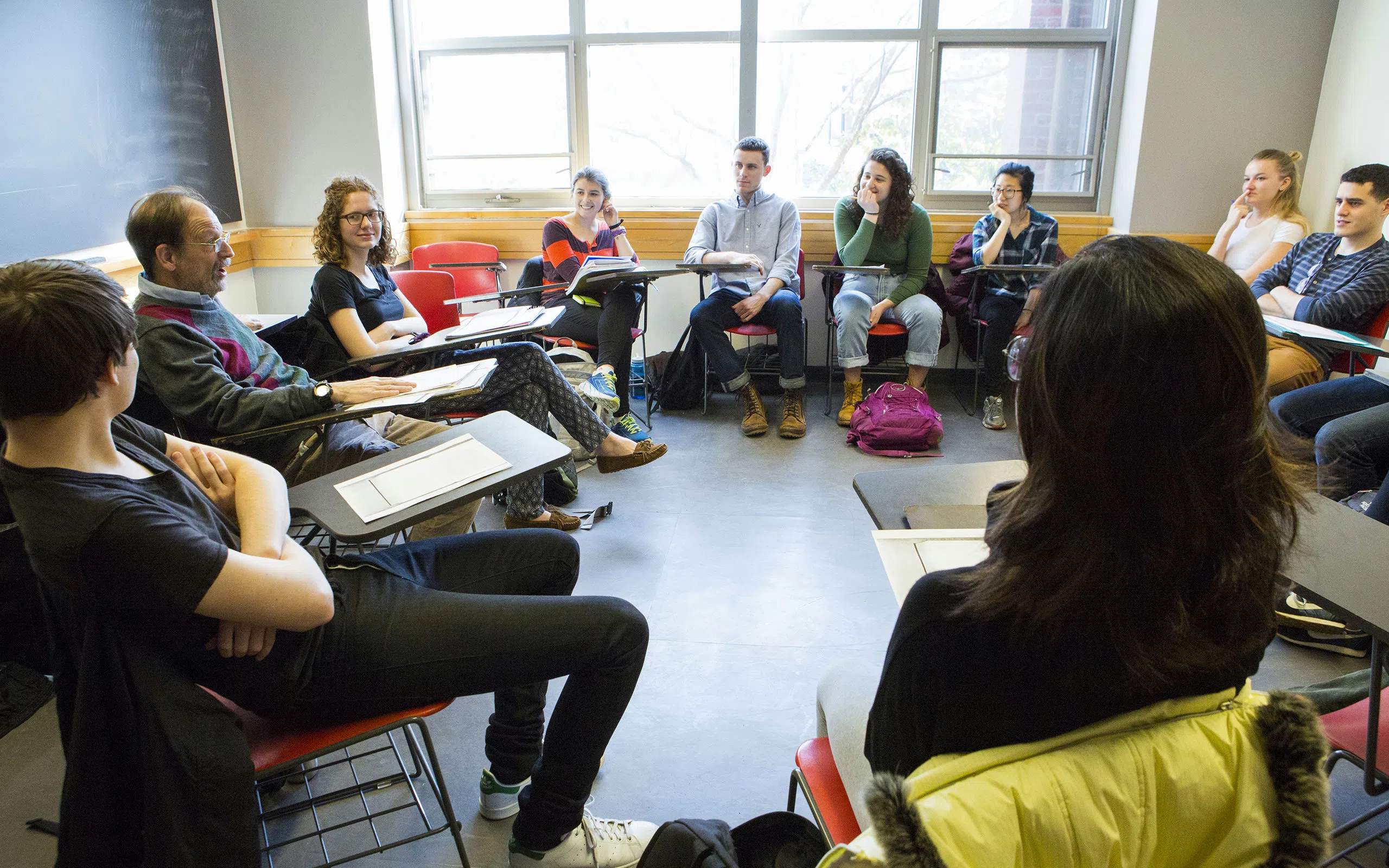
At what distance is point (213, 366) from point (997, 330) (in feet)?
11.5

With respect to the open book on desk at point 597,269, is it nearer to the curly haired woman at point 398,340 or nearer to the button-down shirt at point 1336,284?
the curly haired woman at point 398,340

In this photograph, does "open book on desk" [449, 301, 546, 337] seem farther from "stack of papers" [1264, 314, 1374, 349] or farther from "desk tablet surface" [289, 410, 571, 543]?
"stack of papers" [1264, 314, 1374, 349]

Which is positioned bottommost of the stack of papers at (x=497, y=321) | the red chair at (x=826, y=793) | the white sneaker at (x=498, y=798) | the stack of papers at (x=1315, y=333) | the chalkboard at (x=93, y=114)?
the white sneaker at (x=498, y=798)

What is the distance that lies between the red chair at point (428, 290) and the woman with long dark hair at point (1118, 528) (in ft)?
10.3

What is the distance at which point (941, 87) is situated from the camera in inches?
190

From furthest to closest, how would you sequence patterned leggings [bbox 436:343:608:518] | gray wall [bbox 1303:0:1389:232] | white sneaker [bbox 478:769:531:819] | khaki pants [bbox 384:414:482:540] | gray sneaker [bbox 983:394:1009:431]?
gray sneaker [bbox 983:394:1009:431], gray wall [bbox 1303:0:1389:232], patterned leggings [bbox 436:343:608:518], khaki pants [bbox 384:414:482:540], white sneaker [bbox 478:769:531:819]

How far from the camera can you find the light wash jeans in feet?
14.1

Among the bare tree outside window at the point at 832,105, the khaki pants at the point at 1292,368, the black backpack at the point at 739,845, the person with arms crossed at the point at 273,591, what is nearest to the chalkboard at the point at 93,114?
the person with arms crossed at the point at 273,591

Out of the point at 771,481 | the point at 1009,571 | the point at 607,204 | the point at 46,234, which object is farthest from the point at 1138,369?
the point at 607,204

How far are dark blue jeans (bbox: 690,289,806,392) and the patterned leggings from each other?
141cm

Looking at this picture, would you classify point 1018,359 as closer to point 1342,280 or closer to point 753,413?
point 1342,280

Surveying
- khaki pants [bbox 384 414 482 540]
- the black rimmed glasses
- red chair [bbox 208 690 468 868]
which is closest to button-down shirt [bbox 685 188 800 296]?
khaki pants [bbox 384 414 482 540]

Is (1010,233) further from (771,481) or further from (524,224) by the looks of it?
(524,224)

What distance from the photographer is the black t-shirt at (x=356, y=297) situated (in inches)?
111
